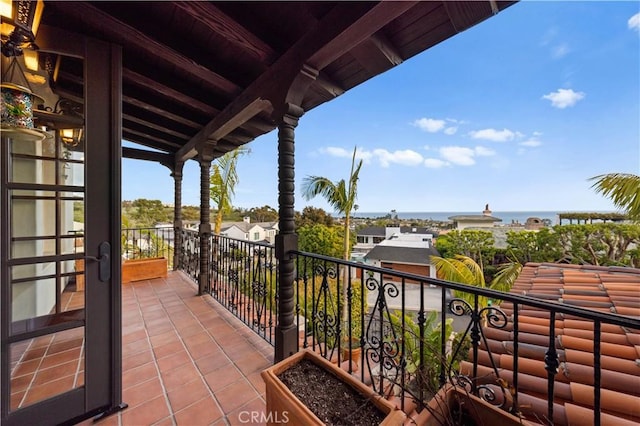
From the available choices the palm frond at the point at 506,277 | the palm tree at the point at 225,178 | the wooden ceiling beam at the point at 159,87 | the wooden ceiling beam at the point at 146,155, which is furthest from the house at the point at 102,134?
the palm frond at the point at 506,277

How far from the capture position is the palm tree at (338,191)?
794cm

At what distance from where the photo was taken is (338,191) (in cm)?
823

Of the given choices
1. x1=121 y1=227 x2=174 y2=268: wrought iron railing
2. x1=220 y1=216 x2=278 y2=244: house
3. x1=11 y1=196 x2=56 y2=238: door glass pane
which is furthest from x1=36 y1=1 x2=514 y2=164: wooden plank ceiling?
x1=220 y1=216 x2=278 y2=244: house

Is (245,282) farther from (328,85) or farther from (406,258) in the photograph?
(406,258)

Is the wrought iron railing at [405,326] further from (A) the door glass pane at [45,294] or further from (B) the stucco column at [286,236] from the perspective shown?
(A) the door glass pane at [45,294]

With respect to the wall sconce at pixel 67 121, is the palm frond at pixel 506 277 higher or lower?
lower

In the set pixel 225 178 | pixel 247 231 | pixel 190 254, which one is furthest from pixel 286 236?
pixel 247 231

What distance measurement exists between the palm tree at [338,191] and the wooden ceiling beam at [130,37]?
602 centimetres

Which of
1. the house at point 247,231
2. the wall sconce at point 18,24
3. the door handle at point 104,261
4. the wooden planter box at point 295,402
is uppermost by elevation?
the wall sconce at point 18,24

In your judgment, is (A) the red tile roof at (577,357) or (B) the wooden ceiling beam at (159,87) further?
(B) the wooden ceiling beam at (159,87)

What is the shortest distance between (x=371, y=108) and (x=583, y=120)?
17042 mm

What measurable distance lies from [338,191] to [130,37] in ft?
22.5

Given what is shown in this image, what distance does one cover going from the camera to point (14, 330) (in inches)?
49.6

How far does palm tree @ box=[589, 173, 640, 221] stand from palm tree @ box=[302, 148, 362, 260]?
5264 millimetres
